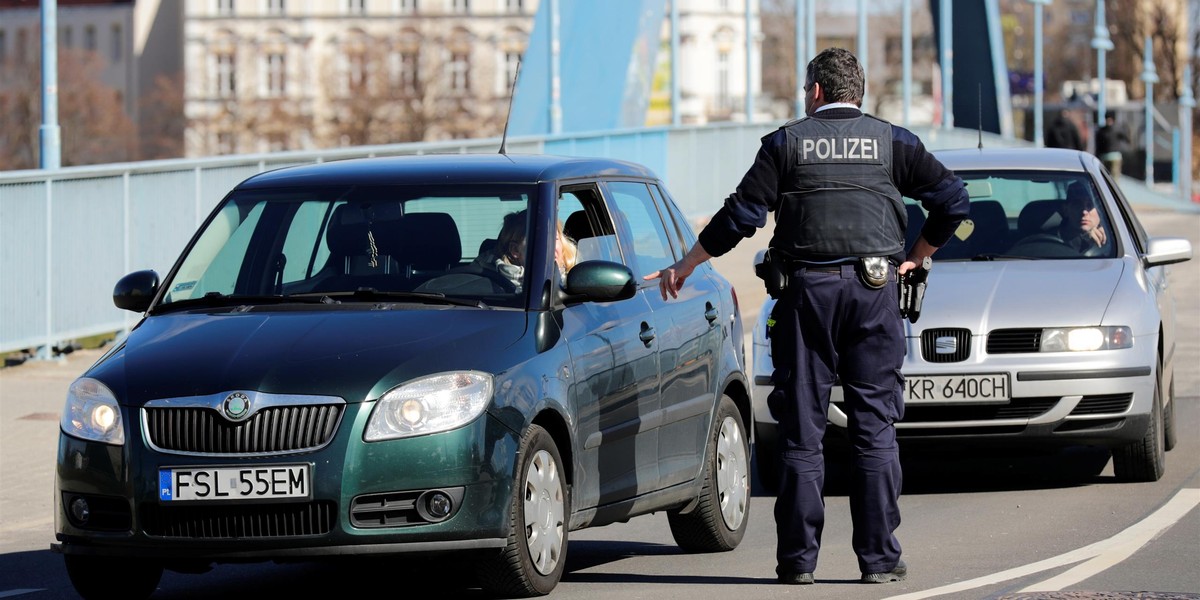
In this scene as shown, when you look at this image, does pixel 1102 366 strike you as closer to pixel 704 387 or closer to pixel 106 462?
pixel 704 387

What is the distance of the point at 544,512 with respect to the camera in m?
7.09

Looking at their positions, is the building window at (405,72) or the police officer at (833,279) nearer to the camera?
the police officer at (833,279)

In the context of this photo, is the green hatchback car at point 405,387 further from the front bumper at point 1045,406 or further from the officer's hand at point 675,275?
the front bumper at point 1045,406

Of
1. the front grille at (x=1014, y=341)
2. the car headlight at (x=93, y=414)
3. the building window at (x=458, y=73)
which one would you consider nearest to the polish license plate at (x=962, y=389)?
the front grille at (x=1014, y=341)

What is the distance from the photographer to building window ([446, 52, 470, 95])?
110312 mm

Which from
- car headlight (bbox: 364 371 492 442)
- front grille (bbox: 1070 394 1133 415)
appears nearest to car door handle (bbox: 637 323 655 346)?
car headlight (bbox: 364 371 492 442)

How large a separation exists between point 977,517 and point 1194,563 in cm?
157

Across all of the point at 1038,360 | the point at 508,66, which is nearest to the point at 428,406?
the point at 1038,360

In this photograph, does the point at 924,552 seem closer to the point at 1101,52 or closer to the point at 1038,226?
the point at 1038,226

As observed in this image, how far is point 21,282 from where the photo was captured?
56.1ft

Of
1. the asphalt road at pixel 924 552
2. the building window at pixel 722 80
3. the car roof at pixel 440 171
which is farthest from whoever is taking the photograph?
the building window at pixel 722 80

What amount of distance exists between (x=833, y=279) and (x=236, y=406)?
6.33 ft

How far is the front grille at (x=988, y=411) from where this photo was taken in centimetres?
985

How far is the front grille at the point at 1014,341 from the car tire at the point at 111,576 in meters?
4.11
